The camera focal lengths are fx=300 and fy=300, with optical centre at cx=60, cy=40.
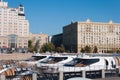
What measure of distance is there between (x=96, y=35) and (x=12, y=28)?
53.4 m

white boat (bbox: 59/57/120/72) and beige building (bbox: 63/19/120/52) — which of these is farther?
beige building (bbox: 63/19/120/52)

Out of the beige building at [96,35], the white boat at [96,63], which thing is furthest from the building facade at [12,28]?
the white boat at [96,63]

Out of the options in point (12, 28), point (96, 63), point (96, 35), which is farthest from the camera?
point (12, 28)

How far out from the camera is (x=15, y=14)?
617 feet

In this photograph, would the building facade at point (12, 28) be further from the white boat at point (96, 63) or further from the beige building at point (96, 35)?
the white boat at point (96, 63)

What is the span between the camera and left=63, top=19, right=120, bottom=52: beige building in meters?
167

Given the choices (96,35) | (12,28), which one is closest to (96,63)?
(96,35)

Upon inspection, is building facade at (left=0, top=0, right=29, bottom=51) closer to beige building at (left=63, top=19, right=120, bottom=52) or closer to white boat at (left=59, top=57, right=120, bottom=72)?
beige building at (left=63, top=19, right=120, bottom=52)

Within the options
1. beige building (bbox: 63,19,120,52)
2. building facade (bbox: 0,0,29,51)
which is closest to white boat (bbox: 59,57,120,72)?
beige building (bbox: 63,19,120,52)

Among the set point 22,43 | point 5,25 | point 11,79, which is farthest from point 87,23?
point 11,79

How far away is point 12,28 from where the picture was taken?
612 ft

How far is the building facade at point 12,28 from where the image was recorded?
17010 cm

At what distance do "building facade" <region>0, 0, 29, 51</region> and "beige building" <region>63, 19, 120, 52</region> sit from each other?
29.5 meters

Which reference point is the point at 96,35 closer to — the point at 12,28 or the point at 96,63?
the point at 12,28
